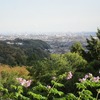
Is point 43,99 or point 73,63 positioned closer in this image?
point 43,99

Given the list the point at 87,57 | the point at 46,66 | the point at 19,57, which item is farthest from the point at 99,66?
the point at 19,57

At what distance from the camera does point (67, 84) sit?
15.4 metres

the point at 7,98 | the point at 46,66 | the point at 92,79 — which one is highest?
the point at 92,79

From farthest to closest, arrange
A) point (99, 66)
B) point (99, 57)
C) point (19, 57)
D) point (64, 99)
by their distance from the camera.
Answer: point (19, 57) → point (99, 57) → point (99, 66) → point (64, 99)

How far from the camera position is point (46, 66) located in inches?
1282

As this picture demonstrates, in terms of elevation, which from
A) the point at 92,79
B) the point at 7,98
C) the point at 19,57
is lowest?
the point at 19,57

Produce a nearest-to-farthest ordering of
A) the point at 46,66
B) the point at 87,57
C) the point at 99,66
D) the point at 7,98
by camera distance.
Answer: the point at 7,98
the point at 99,66
the point at 46,66
the point at 87,57

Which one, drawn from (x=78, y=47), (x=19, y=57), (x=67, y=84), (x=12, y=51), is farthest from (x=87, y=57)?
(x=12, y=51)

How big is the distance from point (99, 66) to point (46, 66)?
43.3 feet

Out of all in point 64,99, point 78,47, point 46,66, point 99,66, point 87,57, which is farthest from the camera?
point 78,47

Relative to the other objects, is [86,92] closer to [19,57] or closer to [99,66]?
[99,66]

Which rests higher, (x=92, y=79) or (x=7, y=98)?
(x=92, y=79)

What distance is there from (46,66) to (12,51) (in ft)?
177

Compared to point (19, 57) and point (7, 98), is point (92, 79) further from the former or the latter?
point (19, 57)
